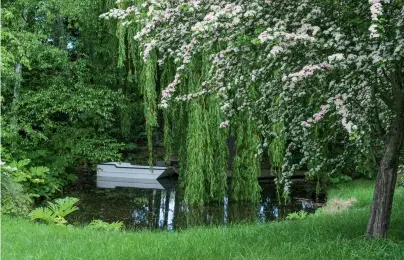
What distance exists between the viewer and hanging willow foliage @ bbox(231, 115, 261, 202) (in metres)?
12.6

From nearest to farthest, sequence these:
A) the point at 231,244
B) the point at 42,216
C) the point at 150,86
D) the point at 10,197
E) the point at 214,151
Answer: the point at 231,244, the point at 42,216, the point at 10,197, the point at 150,86, the point at 214,151

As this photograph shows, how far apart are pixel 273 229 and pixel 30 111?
9.05 m

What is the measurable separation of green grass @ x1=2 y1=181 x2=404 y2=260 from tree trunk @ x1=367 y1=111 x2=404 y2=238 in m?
0.21

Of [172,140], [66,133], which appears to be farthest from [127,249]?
[66,133]

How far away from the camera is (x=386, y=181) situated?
5.22 m

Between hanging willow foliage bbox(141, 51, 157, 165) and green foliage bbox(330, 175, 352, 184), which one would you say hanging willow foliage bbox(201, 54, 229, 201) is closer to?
hanging willow foliage bbox(141, 51, 157, 165)

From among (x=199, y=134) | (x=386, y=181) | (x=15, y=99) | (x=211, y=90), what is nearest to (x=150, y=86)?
(x=199, y=134)

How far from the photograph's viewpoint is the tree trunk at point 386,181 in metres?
→ 5.14

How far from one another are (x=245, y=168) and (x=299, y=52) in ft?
28.8

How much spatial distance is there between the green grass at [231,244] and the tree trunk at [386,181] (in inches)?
8.4

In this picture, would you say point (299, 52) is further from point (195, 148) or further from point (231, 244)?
point (195, 148)

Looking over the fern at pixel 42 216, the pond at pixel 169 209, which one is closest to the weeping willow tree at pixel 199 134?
the pond at pixel 169 209

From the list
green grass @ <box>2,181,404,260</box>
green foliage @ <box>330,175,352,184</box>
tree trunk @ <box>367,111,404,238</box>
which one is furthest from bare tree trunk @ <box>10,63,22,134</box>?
green foliage @ <box>330,175,352,184</box>

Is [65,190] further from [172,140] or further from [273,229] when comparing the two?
[273,229]
